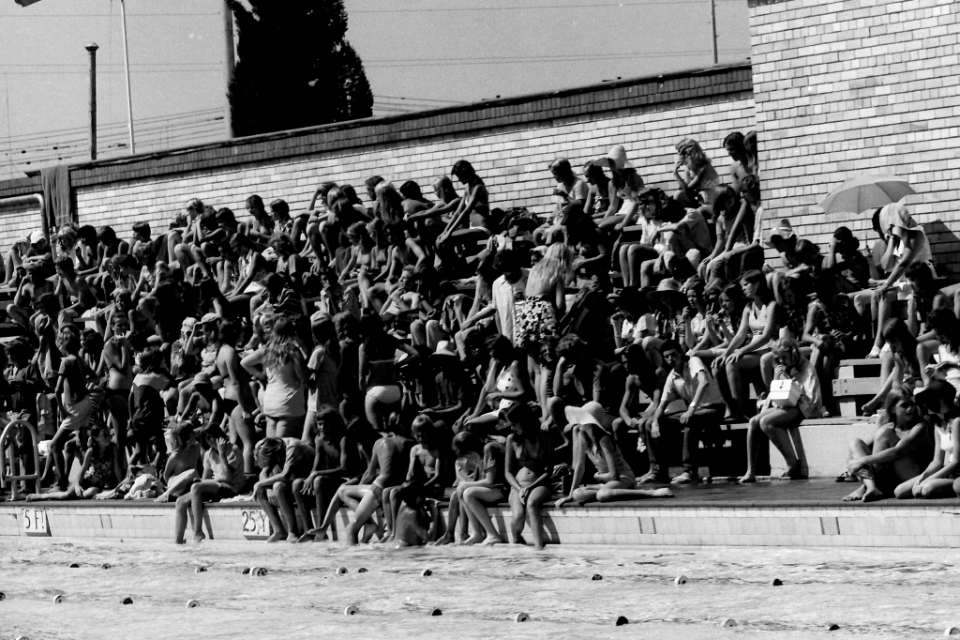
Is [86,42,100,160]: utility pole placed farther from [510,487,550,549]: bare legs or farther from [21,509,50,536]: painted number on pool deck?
[510,487,550,549]: bare legs

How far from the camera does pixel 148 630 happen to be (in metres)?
10.6

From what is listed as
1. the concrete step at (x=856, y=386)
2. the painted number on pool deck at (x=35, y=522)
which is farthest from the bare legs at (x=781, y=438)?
the painted number on pool deck at (x=35, y=522)

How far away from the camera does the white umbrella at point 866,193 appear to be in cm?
1480

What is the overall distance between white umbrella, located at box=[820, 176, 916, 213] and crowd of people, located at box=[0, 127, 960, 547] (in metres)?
0.47

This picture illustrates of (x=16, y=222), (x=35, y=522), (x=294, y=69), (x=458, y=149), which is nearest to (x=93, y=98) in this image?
(x=294, y=69)

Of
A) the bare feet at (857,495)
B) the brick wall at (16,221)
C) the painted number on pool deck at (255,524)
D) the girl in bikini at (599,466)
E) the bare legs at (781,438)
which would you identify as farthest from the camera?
the brick wall at (16,221)

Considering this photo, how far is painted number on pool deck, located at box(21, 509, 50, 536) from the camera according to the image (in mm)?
16594

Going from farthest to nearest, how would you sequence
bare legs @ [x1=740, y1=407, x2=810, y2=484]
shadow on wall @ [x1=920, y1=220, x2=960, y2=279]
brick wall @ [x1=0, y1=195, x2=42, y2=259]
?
brick wall @ [x1=0, y1=195, x2=42, y2=259] → shadow on wall @ [x1=920, y1=220, x2=960, y2=279] → bare legs @ [x1=740, y1=407, x2=810, y2=484]

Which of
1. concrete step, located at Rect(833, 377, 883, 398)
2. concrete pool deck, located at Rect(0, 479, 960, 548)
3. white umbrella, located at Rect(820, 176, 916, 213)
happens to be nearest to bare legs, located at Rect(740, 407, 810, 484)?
concrete pool deck, located at Rect(0, 479, 960, 548)

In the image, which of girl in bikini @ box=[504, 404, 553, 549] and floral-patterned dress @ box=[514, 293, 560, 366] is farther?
floral-patterned dress @ box=[514, 293, 560, 366]

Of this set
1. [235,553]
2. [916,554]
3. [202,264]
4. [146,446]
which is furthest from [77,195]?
[916,554]

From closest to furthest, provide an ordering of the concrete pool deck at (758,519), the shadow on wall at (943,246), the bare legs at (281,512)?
the concrete pool deck at (758,519) < the bare legs at (281,512) < the shadow on wall at (943,246)

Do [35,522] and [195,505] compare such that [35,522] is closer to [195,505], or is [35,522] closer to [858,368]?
[195,505]

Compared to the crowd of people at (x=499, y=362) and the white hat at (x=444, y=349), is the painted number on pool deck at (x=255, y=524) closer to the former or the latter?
the crowd of people at (x=499, y=362)
